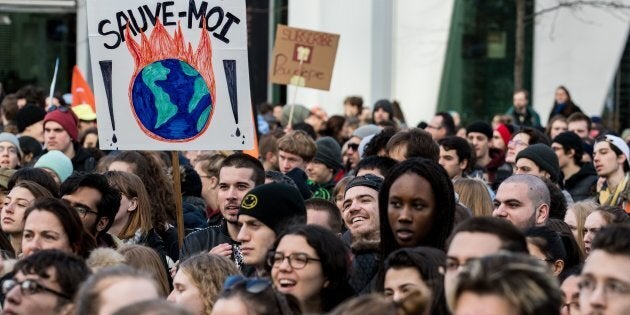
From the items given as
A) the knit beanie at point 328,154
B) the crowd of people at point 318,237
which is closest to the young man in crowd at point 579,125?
the crowd of people at point 318,237

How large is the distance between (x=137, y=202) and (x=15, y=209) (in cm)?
83

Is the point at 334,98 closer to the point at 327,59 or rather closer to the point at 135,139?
the point at 327,59

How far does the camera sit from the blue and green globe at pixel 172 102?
9727 millimetres

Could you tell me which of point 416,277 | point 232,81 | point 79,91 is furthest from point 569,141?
point 416,277

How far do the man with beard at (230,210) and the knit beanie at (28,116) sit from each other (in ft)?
22.5

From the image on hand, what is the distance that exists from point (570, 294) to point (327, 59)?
10187 mm

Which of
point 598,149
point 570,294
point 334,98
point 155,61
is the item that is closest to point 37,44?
point 334,98

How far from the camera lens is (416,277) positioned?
20.2 ft

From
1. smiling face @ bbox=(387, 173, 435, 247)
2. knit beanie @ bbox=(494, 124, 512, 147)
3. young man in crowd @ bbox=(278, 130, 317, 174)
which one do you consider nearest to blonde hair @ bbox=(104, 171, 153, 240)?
smiling face @ bbox=(387, 173, 435, 247)

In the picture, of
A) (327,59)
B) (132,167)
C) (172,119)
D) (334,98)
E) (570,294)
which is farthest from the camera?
(334,98)

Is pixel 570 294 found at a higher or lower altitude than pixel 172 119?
lower

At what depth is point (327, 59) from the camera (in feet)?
56.7

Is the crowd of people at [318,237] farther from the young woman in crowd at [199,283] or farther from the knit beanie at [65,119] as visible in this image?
the knit beanie at [65,119]

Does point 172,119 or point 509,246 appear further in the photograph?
point 172,119
